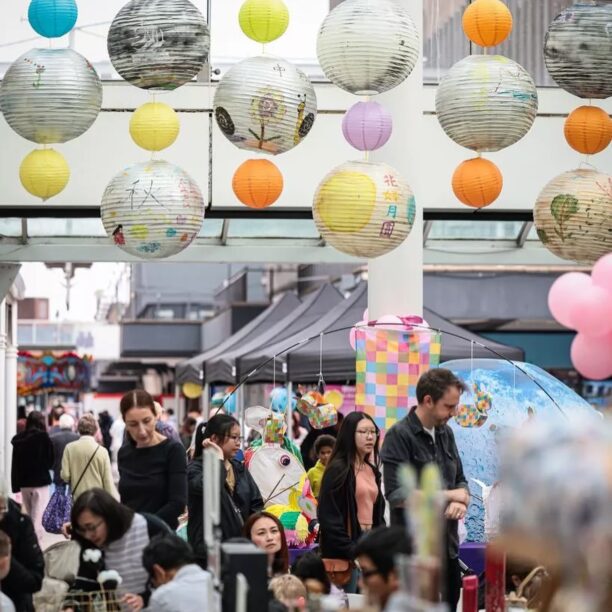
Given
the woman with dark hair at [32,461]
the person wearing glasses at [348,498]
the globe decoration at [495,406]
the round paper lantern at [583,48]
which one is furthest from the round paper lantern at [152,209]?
the woman with dark hair at [32,461]

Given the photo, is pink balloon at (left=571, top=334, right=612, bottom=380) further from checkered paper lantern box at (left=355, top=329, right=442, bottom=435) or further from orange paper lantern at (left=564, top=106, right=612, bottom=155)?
checkered paper lantern box at (left=355, top=329, right=442, bottom=435)

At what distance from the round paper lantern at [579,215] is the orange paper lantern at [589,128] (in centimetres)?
30

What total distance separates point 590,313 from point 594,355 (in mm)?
240

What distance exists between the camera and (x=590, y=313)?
5906 millimetres

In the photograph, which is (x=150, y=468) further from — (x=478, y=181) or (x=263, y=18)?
(x=478, y=181)

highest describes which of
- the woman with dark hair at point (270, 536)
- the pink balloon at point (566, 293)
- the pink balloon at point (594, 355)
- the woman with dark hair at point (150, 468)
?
the pink balloon at point (566, 293)

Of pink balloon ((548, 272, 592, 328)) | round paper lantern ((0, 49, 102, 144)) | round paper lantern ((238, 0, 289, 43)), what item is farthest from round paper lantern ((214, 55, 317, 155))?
pink balloon ((548, 272, 592, 328))

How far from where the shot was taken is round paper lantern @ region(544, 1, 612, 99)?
725 cm

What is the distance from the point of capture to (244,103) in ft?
23.4

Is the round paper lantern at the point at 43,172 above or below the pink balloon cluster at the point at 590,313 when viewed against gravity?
above

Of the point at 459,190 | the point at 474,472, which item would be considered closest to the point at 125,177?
the point at 459,190

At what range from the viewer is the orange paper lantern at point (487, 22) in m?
7.54

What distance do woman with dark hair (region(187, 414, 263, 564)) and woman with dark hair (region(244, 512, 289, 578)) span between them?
12cm

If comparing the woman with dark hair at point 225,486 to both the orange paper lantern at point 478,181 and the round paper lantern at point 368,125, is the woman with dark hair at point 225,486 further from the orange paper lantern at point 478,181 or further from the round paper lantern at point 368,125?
the orange paper lantern at point 478,181
